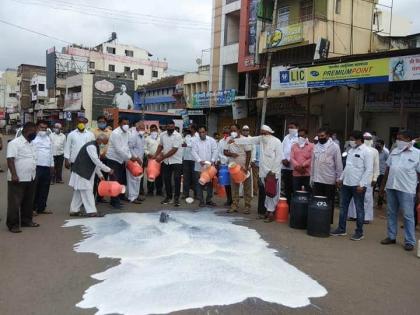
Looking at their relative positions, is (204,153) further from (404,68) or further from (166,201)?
(404,68)

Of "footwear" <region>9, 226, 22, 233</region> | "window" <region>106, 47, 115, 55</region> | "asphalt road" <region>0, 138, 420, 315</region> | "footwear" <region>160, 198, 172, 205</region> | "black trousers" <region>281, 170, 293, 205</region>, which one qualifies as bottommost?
"asphalt road" <region>0, 138, 420, 315</region>

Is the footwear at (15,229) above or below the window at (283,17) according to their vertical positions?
below

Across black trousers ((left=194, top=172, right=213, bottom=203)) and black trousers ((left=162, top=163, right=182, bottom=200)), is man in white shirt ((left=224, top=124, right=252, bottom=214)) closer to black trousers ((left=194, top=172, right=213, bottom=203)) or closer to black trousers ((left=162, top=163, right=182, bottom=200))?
black trousers ((left=194, top=172, right=213, bottom=203))

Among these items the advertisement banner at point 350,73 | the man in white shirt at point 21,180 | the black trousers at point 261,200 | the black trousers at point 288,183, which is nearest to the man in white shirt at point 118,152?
the man in white shirt at point 21,180

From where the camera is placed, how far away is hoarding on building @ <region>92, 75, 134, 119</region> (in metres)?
55.2

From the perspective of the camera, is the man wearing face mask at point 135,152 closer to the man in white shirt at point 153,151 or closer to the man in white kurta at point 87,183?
the man in white shirt at point 153,151

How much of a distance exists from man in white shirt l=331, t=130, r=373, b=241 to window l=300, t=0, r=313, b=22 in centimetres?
1789

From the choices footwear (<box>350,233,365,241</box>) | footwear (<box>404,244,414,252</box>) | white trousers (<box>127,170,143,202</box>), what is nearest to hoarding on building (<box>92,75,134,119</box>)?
white trousers (<box>127,170,143,202</box>)

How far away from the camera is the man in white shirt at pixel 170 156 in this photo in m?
10.8

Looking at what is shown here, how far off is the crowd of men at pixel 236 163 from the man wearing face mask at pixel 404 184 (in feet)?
0.05

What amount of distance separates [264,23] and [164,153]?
18386 millimetres

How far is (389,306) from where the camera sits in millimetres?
4844

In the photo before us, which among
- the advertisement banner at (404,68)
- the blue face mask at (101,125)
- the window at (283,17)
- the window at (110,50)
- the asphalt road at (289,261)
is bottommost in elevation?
the asphalt road at (289,261)

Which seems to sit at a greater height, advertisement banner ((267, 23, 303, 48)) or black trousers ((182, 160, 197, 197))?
advertisement banner ((267, 23, 303, 48))
